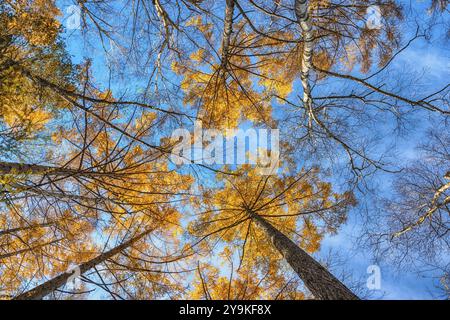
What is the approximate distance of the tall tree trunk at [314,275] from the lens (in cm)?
319

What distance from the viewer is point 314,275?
354 cm

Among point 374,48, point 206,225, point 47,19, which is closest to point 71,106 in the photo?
point 47,19

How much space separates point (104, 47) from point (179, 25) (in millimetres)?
1503

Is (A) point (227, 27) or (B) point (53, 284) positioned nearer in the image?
(B) point (53, 284)

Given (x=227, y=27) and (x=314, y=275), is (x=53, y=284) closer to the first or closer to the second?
(x=314, y=275)

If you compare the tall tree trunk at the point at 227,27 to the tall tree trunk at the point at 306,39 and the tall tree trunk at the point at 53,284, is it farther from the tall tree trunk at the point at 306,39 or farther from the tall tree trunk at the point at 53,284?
the tall tree trunk at the point at 53,284

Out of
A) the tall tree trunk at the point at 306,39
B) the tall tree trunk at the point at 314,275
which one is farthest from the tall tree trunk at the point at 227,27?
the tall tree trunk at the point at 314,275

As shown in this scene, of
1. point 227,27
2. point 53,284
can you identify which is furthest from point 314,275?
point 227,27

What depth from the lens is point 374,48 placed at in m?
5.21

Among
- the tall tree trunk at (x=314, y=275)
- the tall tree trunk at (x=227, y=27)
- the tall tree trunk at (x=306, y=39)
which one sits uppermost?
the tall tree trunk at (x=227, y=27)

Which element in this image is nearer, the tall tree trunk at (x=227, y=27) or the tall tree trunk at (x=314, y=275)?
the tall tree trunk at (x=314, y=275)

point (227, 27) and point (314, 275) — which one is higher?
point (227, 27)
